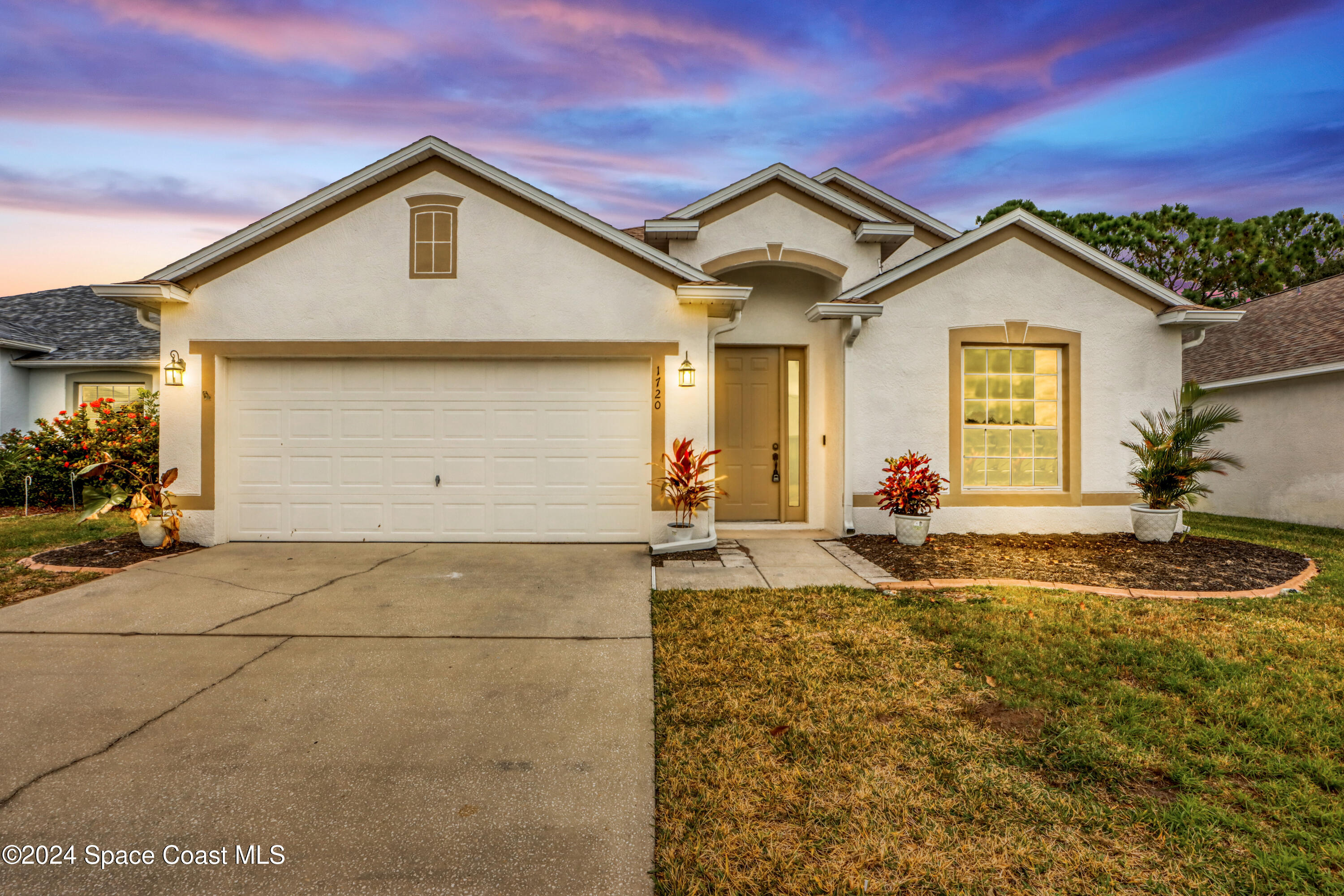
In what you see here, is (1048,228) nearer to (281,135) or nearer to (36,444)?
(281,135)

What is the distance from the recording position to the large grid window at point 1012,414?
8664mm

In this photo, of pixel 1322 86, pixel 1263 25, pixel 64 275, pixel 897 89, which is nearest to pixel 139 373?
pixel 64 275

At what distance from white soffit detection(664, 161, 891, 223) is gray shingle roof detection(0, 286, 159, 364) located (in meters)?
11.3

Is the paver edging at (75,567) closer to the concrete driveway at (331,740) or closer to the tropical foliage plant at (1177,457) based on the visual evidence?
the concrete driveway at (331,740)

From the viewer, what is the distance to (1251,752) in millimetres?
2861

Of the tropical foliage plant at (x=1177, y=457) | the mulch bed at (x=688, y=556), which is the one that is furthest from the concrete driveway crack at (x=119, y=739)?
the tropical foliage plant at (x=1177, y=457)

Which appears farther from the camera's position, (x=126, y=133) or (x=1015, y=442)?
(x=126, y=133)

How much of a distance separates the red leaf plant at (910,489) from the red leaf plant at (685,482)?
223 centimetres

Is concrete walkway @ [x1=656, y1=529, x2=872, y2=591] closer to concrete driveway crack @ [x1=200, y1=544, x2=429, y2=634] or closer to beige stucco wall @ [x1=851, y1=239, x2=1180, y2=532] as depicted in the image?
beige stucco wall @ [x1=851, y1=239, x2=1180, y2=532]

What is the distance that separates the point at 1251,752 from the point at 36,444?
17558 millimetres

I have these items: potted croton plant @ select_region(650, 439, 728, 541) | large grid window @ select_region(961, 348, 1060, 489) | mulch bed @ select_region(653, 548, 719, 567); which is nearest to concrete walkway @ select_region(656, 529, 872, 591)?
mulch bed @ select_region(653, 548, 719, 567)

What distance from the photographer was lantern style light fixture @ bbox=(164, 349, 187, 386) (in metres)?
7.54

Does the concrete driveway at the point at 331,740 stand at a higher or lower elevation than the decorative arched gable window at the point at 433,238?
lower

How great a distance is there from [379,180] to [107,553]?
5696 mm
